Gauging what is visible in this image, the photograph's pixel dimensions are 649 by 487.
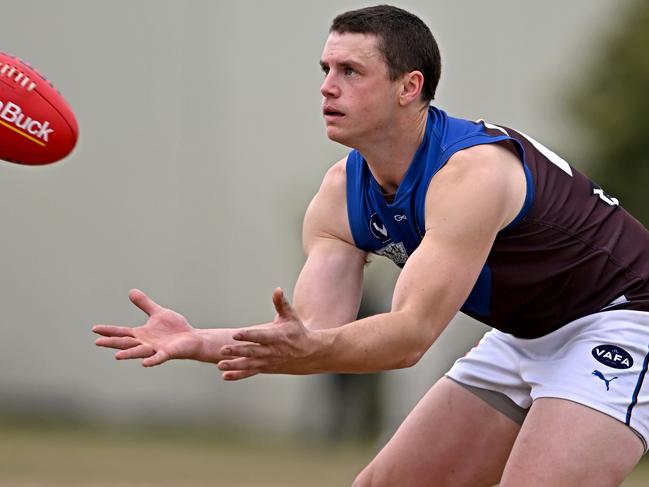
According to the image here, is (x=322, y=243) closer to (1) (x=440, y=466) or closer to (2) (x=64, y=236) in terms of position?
(1) (x=440, y=466)

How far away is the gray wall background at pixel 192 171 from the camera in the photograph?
13352 millimetres

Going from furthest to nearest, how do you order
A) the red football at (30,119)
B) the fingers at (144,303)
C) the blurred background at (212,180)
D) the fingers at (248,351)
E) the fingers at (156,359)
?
the blurred background at (212,180) < the red football at (30,119) < the fingers at (144,303) < the fingers at (156,359) < the fingers at (248,351)

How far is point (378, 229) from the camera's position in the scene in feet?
14.2

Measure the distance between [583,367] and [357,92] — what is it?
1.21 metres

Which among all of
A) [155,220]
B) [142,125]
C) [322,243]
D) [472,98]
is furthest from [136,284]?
[322,243]

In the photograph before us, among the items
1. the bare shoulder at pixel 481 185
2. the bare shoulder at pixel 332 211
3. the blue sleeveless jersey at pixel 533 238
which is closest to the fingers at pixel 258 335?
the bare shoulder at pixel 481 185

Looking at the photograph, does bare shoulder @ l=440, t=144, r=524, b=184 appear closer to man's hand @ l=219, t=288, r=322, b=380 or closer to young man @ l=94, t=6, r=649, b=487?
young man @ l=94, t=6, r=649, b=487

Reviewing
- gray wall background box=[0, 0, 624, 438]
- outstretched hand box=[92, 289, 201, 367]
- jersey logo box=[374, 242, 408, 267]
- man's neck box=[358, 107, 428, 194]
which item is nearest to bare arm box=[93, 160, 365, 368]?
jersey logo box=[374, 242, 408, 267]

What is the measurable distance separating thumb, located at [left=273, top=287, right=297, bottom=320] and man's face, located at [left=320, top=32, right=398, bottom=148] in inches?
37.8

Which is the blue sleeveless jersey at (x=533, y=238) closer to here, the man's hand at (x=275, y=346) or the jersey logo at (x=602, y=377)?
the jersey logo at (x=602, y=377)

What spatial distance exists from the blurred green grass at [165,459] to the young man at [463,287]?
5.29 meters

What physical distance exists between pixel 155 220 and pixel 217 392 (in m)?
2.16

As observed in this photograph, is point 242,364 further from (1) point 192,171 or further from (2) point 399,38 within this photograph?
(1) point 192,171

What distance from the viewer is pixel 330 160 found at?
14.0 m
